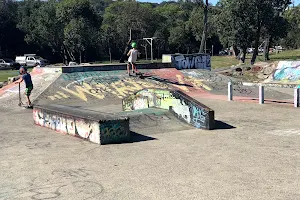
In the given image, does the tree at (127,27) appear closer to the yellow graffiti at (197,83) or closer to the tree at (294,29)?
the tree at (294,29)

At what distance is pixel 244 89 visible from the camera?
2075 centimetres

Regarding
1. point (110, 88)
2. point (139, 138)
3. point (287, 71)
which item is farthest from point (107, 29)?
point (139, 138)

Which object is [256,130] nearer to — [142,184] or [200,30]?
[142,184]

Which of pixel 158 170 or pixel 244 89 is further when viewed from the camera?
pixel 244 89

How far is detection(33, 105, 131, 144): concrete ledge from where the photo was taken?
9195 millimetres

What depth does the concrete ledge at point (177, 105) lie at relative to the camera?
11.0 m

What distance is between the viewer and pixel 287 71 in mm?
25703

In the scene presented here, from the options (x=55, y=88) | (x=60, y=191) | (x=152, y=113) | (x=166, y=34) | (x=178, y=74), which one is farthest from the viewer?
(x=166, y=34)

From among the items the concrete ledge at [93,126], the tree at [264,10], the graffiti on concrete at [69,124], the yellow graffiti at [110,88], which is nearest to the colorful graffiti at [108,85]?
the yellow graffiti at [110,88]

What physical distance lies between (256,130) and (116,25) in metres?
60.9

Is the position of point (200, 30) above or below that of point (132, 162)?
above

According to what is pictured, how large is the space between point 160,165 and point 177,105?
16.1 feet

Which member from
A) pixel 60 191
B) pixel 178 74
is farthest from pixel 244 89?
pixel 60 191

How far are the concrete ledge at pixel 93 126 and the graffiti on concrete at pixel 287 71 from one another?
706 inches
